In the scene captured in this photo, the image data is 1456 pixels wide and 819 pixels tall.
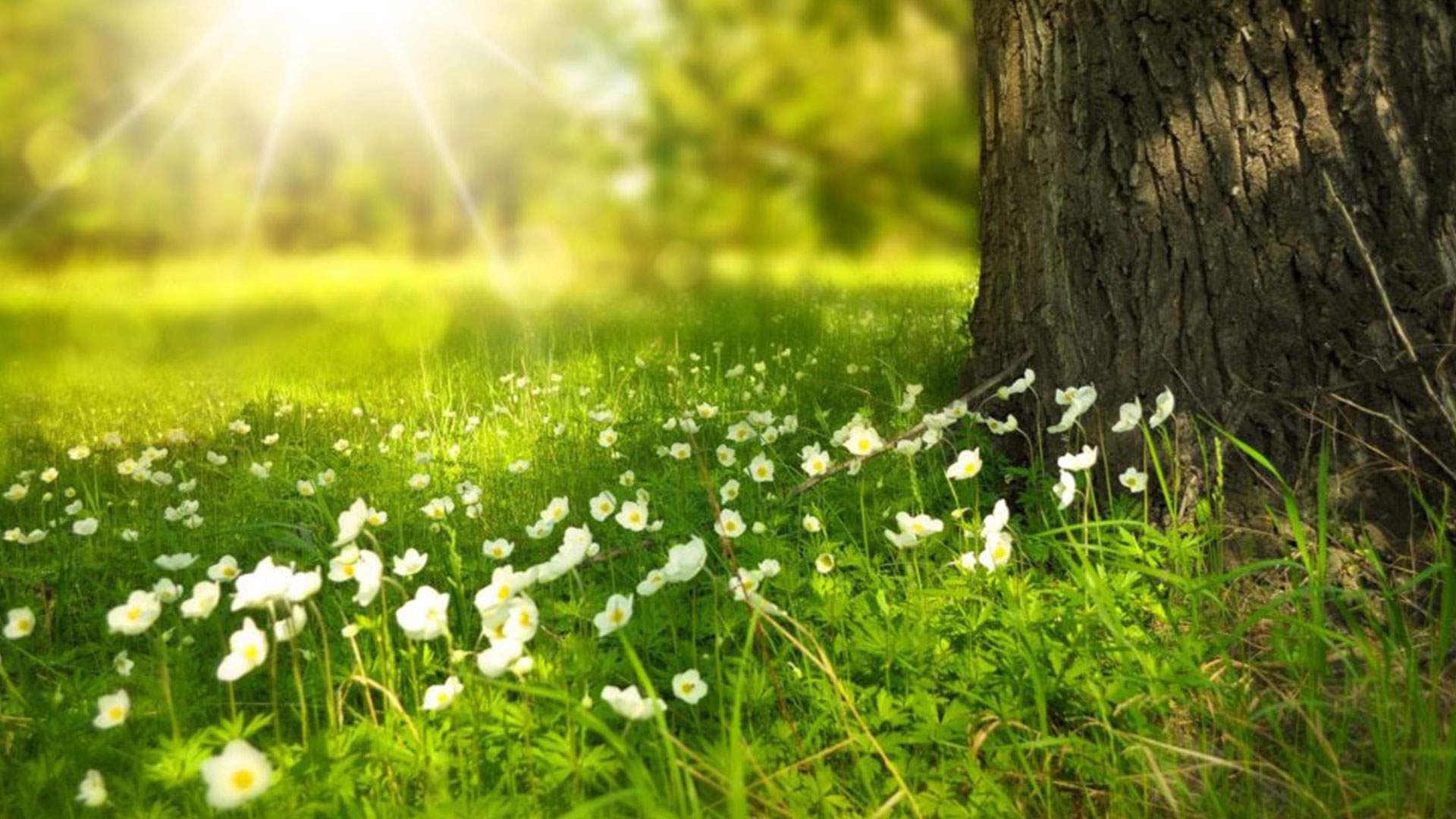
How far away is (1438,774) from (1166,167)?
1.28 meters

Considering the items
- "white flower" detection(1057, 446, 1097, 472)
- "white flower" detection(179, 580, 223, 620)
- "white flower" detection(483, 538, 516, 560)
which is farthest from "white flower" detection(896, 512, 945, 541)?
"white flower" detection(179, 580, 223, 620)

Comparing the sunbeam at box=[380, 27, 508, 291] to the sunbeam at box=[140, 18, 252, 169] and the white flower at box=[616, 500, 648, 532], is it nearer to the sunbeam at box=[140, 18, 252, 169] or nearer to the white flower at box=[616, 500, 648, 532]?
the sunbeam at box=[140, 18, 252, 169]

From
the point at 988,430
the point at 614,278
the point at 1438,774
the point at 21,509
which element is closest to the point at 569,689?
the point at 1438,774

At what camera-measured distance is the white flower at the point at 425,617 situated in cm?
140

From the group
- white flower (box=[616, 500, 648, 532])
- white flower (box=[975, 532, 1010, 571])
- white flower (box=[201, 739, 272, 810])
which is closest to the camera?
white flower (box=[201, 739, 272, 810])

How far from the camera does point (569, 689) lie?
1.59 m

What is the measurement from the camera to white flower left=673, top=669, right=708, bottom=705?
4.60 feet

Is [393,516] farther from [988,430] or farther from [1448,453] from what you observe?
[1448,453]

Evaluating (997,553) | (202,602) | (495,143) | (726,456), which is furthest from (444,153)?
Answer: (997,553)

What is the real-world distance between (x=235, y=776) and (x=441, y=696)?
0.42m

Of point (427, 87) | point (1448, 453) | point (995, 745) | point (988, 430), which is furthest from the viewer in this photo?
point (427, 87)

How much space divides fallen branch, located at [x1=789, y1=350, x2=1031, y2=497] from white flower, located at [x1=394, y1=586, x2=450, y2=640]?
1.04 meters

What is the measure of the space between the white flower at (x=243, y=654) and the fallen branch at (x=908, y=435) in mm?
1232

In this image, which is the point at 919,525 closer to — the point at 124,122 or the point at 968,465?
the point at 968,465
